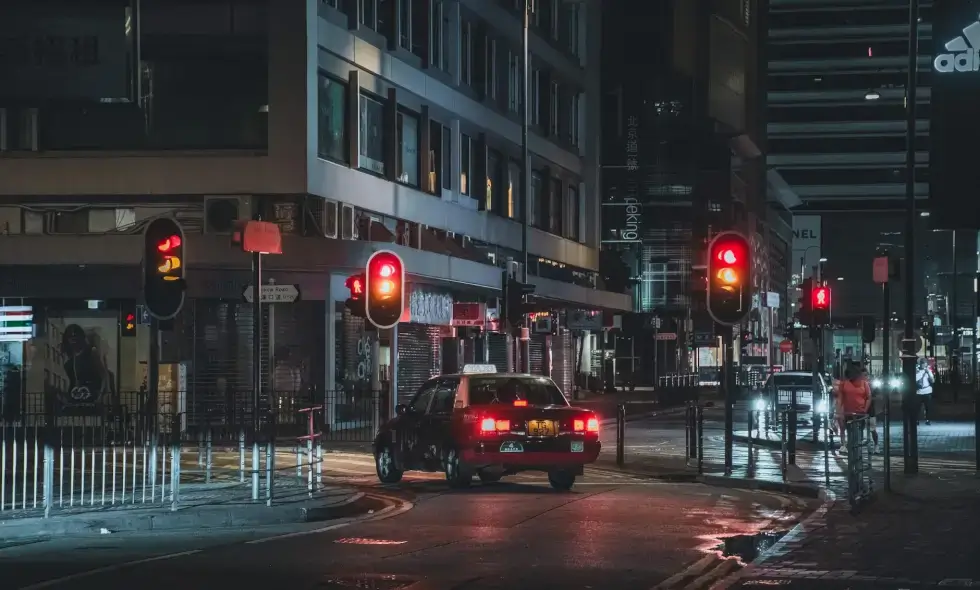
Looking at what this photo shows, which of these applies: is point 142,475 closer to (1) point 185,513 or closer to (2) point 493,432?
(1) point 185,513

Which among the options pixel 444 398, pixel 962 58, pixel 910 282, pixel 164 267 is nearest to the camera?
pixel 164 267

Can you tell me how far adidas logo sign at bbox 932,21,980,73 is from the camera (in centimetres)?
1938

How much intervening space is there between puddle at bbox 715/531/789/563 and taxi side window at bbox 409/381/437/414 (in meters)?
7.55

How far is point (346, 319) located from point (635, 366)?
166 ft

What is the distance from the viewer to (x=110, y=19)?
46.5ft

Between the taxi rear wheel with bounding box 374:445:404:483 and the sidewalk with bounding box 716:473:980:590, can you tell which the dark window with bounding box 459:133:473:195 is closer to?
the taxi rear wheel with bounding box 374:445:404:483

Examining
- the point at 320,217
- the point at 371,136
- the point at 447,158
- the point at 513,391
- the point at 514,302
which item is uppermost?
the point at 447,158

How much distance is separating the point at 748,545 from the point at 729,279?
819 centimetres

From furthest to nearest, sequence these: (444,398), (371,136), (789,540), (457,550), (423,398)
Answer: (371,136) → (423,398) → (444,398) → (789,540) → (457,550)

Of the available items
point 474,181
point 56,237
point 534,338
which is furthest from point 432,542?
point 534,338

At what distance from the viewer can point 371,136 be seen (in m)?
41.2

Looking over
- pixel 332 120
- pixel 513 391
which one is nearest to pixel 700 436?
pixel 513 391

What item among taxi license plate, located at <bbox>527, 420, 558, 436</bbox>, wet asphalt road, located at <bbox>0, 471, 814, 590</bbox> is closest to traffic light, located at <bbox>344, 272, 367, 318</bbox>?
taxi license plate, located at <bbox>527, 420, 558, 436</bbox>

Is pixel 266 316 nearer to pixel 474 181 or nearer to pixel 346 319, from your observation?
pixel 346 319
